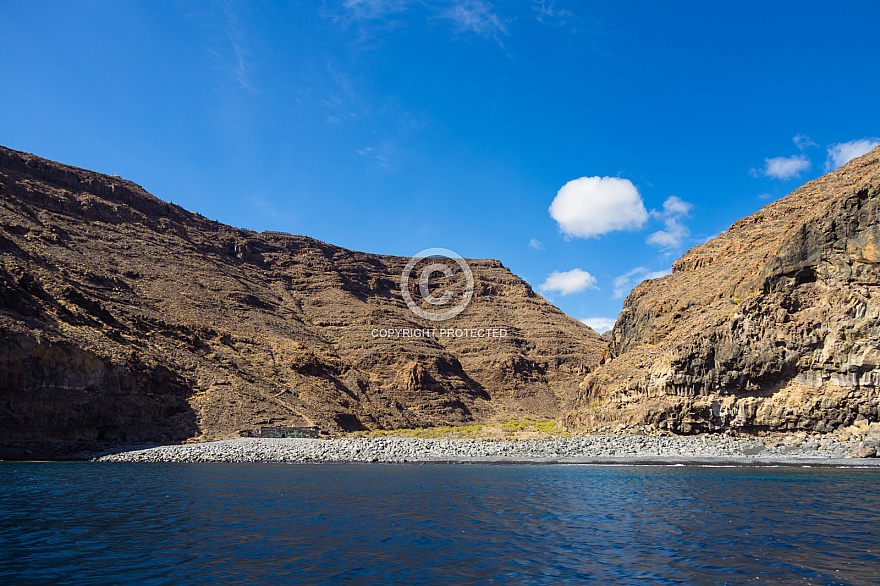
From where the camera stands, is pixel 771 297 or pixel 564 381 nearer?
pixel 771 297

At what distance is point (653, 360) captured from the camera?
50.9 meters

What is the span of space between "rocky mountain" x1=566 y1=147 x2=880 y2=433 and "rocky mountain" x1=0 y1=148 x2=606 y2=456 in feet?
122

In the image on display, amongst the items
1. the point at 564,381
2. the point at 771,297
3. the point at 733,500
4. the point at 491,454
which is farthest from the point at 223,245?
the point at 733,500

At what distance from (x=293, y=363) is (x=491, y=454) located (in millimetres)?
36618

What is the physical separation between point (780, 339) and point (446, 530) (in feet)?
113

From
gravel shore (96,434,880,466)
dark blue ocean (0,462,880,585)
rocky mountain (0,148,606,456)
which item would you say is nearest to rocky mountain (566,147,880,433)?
gravel shore (96,434,880,466)

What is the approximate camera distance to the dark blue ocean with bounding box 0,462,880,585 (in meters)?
12.0

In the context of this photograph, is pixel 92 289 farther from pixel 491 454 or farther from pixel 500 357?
pixel 500 357

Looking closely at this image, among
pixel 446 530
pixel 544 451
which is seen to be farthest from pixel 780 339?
pixel 446 530

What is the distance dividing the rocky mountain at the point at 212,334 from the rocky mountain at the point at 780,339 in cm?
3725
